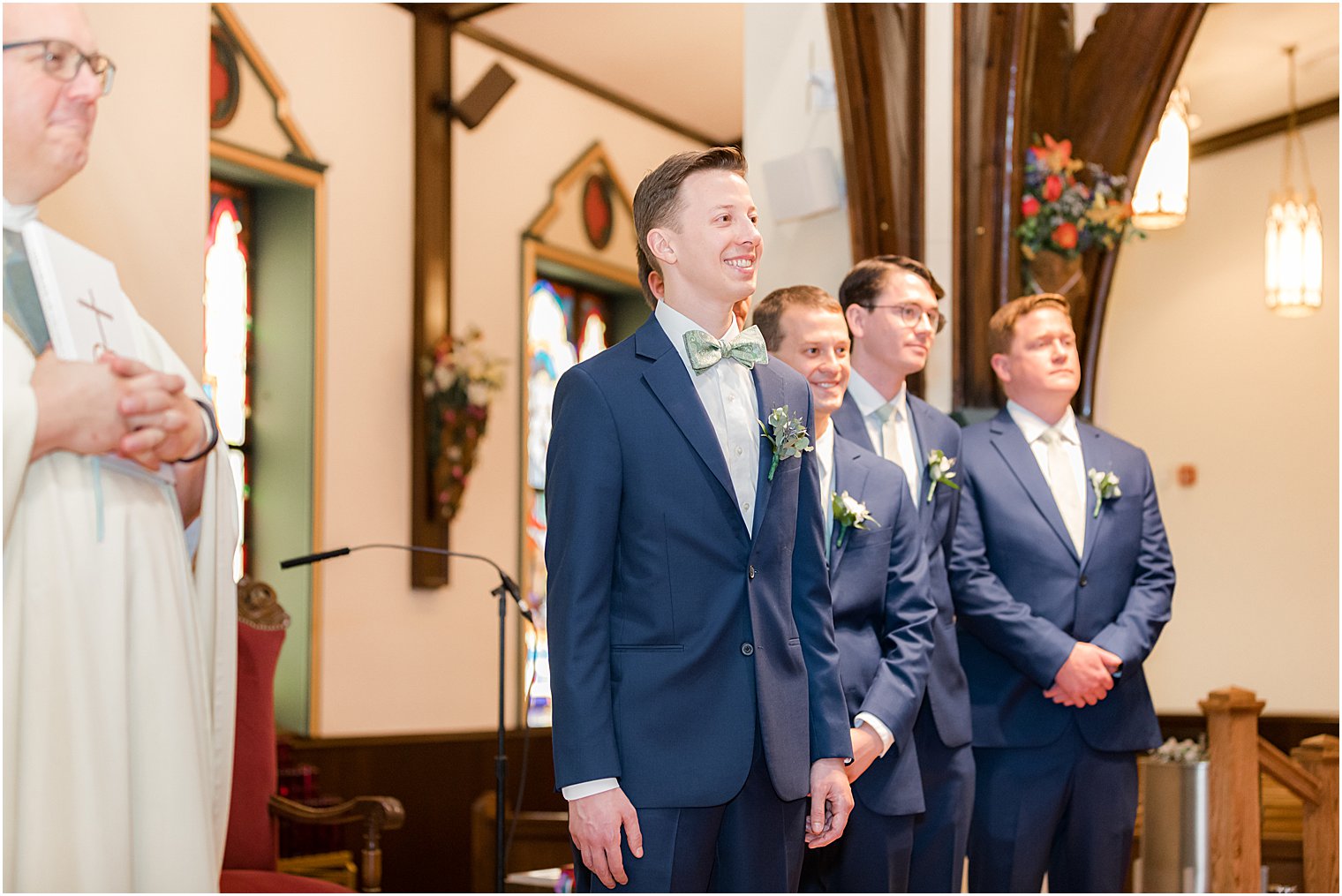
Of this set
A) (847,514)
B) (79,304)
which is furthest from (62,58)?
(847,514)

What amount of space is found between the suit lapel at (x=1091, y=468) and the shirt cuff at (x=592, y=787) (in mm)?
1899

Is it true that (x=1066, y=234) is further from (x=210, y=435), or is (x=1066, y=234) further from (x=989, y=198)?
(x=210, y=435)

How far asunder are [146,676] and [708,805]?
33.3 inches

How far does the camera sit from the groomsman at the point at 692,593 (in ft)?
6.70

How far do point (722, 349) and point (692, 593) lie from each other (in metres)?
0.41

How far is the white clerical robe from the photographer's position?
183cm

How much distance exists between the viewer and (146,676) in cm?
194

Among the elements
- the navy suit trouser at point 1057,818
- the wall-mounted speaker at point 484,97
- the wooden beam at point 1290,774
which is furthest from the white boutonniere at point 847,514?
the wall-mounted speaker at point 484,97

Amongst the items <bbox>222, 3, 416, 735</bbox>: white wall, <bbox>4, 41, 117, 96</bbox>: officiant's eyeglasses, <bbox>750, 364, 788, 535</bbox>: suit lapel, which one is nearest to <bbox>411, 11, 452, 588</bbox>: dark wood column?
<bbox>222, 3, 416, 735</bbox>: white wall

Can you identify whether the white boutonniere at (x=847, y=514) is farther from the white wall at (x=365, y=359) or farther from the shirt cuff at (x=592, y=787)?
the white wall at (x=365, y=359)

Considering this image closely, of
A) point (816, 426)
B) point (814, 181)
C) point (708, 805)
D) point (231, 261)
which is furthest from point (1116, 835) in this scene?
point (231, 261)

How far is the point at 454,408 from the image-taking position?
288 inches

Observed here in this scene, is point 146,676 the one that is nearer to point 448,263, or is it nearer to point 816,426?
point 816,426

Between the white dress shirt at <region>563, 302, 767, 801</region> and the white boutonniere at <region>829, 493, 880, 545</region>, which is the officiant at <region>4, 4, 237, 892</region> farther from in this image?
the white boutonniere at <region>829, 493, 880, 545</region>
